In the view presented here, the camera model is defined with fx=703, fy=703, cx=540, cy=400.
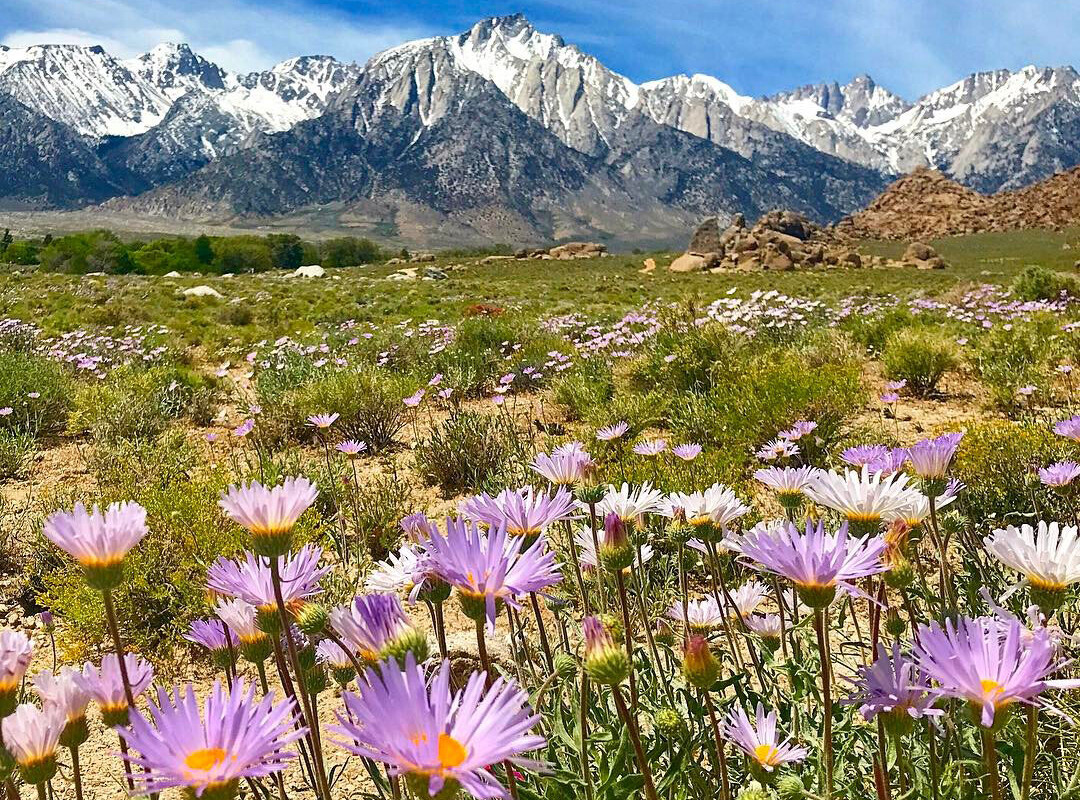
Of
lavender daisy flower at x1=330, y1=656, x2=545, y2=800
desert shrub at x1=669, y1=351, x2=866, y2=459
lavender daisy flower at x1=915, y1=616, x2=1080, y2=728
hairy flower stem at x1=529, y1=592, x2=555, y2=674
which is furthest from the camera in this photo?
desert shrub at x1=669, y1=351, x2=866, y2=459

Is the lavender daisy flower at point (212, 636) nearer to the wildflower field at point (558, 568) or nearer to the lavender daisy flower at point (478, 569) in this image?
the wildflower field at point (558, 568)

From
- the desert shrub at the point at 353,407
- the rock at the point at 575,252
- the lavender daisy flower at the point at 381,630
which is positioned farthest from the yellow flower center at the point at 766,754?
the rock at the point at 575,252

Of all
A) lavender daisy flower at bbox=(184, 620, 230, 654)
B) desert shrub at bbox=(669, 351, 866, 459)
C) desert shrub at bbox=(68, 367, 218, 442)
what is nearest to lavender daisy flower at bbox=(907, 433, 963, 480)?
lavender daisy flower at bbox=(184, 620, 230, 654)

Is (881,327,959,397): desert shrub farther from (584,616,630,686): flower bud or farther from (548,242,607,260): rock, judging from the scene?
(548,242,607,260): rock

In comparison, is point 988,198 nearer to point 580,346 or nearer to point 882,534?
point 580,346

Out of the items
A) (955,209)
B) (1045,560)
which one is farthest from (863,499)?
(955,209)

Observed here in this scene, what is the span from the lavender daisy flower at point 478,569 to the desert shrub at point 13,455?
17.4ft

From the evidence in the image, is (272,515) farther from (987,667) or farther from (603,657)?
(987,667)

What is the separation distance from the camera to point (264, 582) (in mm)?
1263

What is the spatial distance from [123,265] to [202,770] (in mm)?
52470

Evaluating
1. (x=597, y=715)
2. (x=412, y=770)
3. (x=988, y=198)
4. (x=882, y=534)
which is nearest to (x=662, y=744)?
(x=597, y=715)

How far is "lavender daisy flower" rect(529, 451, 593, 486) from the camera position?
1.83m

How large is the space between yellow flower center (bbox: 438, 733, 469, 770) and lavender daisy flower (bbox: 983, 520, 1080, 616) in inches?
36.5

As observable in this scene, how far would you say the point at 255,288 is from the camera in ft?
76.1
